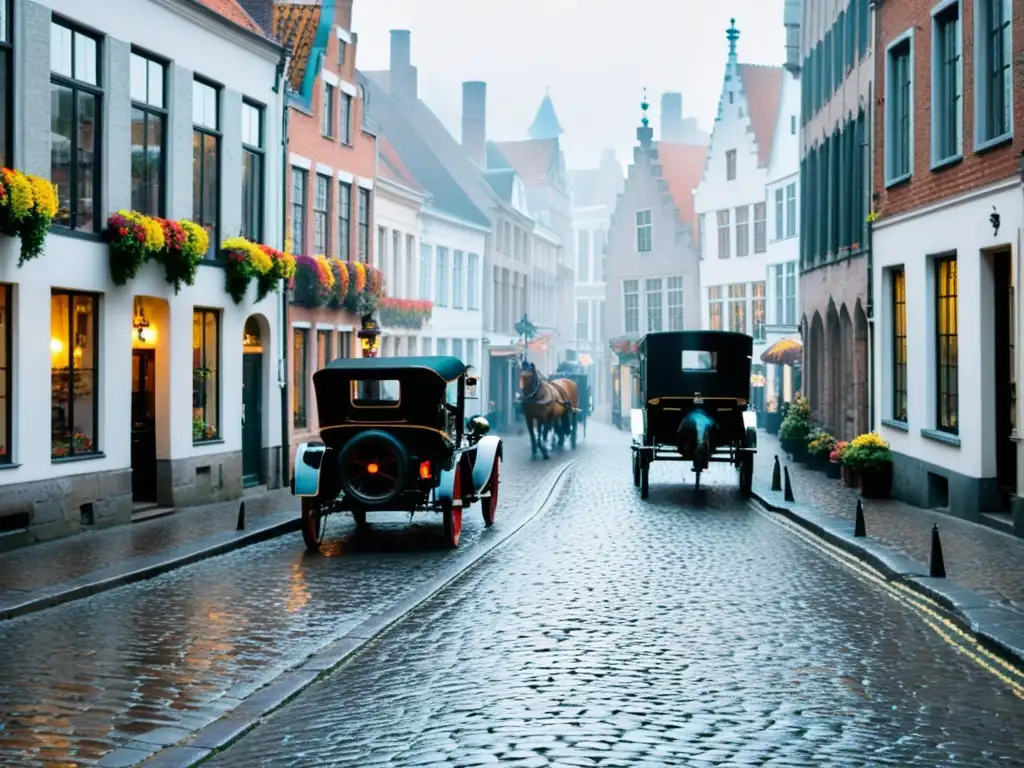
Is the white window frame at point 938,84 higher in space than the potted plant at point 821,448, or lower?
higher

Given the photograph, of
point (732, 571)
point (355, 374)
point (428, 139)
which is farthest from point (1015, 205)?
point (428, 139)

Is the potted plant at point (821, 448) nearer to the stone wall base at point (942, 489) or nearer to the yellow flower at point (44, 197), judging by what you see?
the stone wall base at point (942, 489)

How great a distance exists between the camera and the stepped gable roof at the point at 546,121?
109 metres

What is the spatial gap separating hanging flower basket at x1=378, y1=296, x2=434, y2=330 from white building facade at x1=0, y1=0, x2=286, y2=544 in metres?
13.3

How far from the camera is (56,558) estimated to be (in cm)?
1515

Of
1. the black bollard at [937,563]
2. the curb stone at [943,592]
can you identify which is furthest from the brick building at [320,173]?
the black bollard at [937,563]

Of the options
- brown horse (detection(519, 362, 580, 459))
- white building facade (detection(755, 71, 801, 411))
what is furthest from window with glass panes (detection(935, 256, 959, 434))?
white building facade (detection(755, 71, 801, 411))

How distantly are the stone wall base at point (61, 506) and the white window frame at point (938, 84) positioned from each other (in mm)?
11102

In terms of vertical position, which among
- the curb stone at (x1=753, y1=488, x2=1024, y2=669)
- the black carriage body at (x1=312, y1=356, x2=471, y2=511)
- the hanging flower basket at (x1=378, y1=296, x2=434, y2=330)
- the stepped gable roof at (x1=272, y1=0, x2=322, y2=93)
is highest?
the stepped gable roof at (x1=272, y1=0, x2=322, y2=93)

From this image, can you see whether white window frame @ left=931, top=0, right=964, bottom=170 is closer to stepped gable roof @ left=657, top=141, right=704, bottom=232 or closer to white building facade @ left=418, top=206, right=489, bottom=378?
white building facade @ left=418, top=206, right=489, bottom=378

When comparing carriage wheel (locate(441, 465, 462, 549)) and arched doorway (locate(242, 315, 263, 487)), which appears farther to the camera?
arched doorway (locate(242, 315, 263, 487))

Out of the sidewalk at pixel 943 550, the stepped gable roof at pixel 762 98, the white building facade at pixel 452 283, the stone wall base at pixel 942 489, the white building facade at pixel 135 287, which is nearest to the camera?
the sidewalk at pixel 943 550

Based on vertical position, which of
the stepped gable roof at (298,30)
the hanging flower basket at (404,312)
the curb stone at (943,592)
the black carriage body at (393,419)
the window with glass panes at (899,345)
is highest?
the stepped gable roof at (298,30)

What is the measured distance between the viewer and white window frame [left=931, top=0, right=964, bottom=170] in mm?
18812
